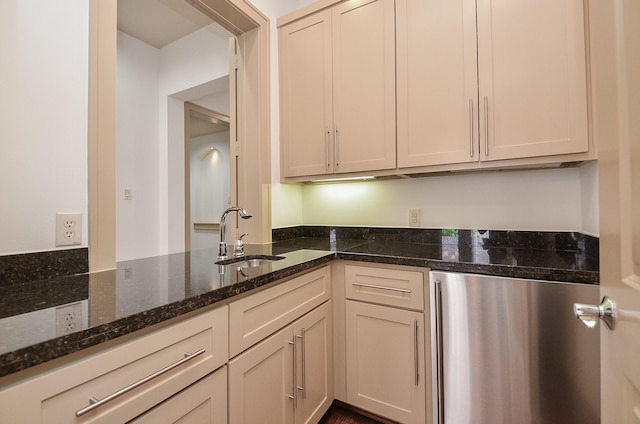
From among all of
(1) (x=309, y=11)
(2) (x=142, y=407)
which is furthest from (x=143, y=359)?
(1) (x=309, y=11)

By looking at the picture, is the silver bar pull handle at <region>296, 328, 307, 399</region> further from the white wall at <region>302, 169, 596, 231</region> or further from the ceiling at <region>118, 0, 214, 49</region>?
the ceiling at <region>118, 0, 214, 49</region>

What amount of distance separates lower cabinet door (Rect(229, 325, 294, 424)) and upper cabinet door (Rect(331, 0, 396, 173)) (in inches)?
42.7

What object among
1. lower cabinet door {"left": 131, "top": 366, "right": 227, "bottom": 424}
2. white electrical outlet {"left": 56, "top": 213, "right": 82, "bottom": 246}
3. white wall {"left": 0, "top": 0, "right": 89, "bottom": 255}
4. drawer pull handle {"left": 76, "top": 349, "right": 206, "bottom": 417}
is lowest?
lower cabinet door {"left": 131, "top": 366, "right": 227, "bottom": 424}

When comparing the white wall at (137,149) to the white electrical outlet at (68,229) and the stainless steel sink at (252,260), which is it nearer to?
the stainless steel sink at (252,260)

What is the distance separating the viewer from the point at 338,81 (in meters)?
1.84

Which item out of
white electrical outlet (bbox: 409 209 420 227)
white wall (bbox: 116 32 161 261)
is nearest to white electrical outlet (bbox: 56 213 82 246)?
white electrical outlet (bbox: 409 209 420 227)

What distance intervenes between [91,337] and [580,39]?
1997 mm

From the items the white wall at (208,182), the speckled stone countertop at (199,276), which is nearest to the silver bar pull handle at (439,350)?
the speckled stone countertop at (199,276)

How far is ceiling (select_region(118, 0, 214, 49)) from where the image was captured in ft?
7.71

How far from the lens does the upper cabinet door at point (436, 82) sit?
148 centimetres

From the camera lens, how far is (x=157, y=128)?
296cm

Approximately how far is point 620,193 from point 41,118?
A: 1581 millimetres

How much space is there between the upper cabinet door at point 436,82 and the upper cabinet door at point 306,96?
47cm

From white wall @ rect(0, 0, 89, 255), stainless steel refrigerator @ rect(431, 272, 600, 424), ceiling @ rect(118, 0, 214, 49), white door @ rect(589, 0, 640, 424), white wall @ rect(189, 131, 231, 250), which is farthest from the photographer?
white wall @ rect(189, 131, 231, 250)
